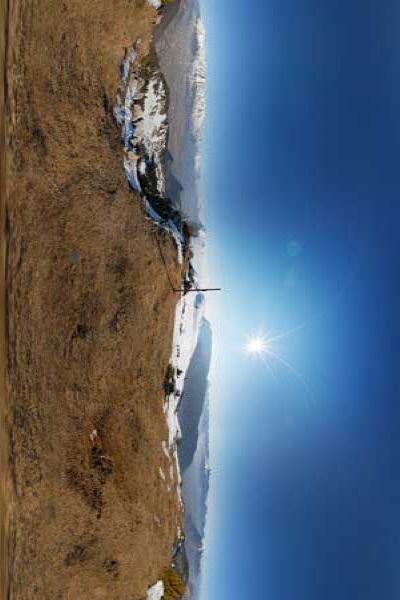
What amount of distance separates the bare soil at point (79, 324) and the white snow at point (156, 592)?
0.15 metres

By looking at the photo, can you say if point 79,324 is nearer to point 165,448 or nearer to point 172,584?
point 165,448

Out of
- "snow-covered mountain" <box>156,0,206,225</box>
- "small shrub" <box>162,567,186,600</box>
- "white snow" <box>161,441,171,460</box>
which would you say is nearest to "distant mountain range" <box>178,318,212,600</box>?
"white snow" <box>161,441,171,460</box>

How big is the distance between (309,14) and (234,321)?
7241 millimetres

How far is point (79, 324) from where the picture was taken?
32.5ft

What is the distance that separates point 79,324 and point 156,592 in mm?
5693

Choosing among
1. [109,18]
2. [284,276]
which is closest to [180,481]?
[284,276]

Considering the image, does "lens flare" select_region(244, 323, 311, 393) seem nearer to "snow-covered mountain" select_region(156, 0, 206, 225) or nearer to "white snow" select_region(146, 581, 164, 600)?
"snow-covered mountain" select_region(156, 0, 206, 225)

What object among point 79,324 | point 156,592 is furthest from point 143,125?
point 156,592

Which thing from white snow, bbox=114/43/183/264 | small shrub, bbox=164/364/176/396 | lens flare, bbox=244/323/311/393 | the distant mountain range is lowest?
the distant mountain range

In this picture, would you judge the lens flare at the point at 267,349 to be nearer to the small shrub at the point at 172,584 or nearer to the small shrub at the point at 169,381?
the small shrub at the point at 169,381

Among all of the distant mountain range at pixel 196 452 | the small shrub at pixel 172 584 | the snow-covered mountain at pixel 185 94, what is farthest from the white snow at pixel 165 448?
the snow-covered mountain at pixel 185 94

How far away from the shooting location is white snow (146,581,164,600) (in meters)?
11.1

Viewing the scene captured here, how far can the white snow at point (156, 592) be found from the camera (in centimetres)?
1109

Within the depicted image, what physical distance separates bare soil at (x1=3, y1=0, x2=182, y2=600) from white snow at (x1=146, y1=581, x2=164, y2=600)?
0.49 ft
